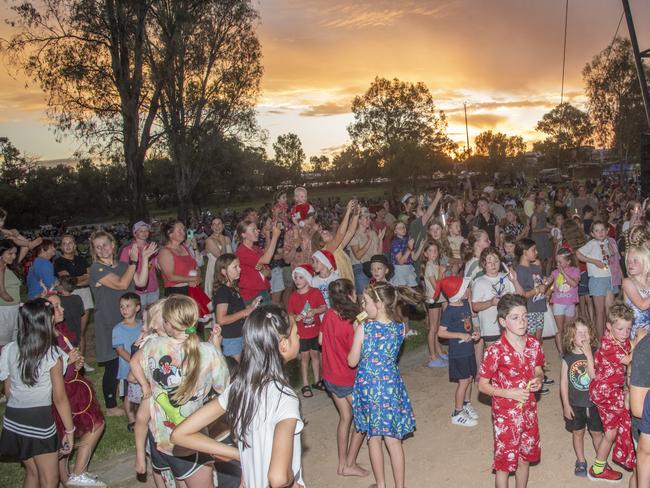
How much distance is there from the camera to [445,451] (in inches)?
203

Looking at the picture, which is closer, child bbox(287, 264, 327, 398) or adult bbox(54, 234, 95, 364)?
child bbox(287, 264, 327, 398)

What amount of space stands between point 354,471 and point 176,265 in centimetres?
341

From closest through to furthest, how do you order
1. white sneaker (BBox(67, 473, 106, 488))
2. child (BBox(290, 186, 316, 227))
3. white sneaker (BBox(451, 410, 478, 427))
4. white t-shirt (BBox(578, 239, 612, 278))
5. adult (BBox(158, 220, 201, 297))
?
1. white sneaker (BBox(67, 473, 106, 488))
2. white sneaker (BBox(451, 410, 478, 427))
3. adult (BBox(158, 220, 201, 297))
4. white t-shirt (BBox(578, 239, 612, 278))
5. child (BBox(290, 186, 316, 227))

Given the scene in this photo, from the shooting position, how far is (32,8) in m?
13.4

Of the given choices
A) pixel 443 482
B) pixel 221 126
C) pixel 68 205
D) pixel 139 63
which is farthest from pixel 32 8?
pixel 68 205

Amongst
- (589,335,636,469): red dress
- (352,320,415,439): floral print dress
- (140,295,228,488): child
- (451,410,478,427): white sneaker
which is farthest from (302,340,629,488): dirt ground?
(140,295,228,488): child

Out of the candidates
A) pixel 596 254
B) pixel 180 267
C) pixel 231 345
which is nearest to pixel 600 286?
pixel 596 254

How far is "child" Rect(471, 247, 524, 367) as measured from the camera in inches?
229

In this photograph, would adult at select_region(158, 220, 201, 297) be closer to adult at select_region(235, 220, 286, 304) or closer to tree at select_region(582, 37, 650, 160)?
adult at select_region(235, 220, 286, 304)

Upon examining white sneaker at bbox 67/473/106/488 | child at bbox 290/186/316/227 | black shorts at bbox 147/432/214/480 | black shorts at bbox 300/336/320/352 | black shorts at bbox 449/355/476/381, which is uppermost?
child at bbox 290/186/316/227

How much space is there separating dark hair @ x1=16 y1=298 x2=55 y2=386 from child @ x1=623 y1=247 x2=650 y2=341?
16.4 ft

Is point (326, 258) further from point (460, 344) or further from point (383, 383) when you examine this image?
point (383, 383)

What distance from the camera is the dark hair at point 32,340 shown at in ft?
12.4

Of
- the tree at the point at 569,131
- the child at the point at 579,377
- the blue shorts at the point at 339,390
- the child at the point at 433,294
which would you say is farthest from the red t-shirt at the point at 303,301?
the tree at the point at 569,131
